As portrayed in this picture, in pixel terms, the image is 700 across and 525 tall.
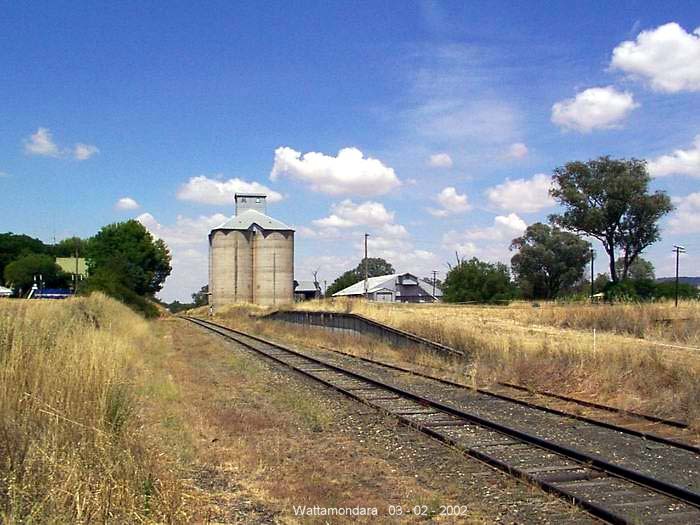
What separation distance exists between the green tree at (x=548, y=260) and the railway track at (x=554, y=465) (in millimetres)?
72178

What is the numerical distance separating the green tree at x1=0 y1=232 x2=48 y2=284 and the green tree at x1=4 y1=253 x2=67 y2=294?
1368 cm

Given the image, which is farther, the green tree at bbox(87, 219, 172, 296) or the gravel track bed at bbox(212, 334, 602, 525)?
the green tree at bbox(87, 219, 172, 296)

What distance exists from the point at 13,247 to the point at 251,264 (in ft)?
171

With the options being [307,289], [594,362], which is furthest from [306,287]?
[594,362]

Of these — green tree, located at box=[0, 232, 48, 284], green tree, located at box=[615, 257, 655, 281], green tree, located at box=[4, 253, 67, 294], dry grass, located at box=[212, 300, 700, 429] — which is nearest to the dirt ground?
dry grass, located at box=[212, 300, 700, 429]

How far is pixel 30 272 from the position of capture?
3593 inches

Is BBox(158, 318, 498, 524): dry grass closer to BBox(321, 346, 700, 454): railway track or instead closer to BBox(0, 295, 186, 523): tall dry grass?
BBox(0, 295, 186, 523): tall dry grass

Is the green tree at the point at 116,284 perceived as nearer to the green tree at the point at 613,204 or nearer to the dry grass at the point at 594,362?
the dry grass at the point at 594,362

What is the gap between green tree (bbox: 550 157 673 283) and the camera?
232 feet

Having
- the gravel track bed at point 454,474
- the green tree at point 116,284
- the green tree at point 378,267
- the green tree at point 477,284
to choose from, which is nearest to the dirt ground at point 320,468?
the gravel track bed at point 454,474

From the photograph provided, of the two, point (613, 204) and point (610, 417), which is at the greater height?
point (613, 204)

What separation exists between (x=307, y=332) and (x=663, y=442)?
92.9 ft

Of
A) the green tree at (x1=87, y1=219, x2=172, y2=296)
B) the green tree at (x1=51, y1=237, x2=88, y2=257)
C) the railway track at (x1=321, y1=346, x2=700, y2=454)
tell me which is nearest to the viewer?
the railway track at (x1=321, y1=346, x2=700, y2=454)

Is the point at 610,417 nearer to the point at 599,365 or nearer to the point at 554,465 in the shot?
the point at 599,365
